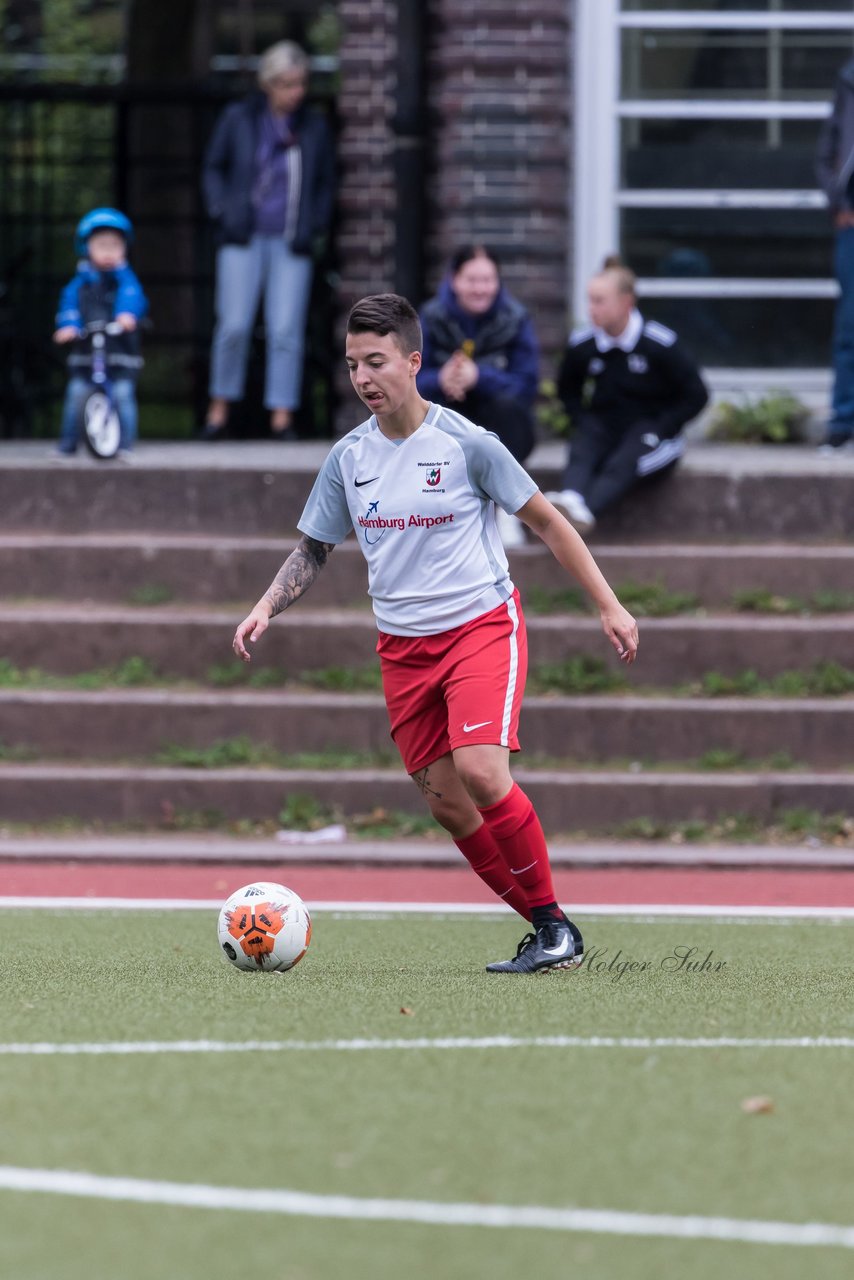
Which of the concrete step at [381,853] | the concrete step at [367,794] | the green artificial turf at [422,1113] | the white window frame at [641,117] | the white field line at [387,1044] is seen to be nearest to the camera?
the green artificial turf at [422,1113]

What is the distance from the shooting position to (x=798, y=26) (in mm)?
13562

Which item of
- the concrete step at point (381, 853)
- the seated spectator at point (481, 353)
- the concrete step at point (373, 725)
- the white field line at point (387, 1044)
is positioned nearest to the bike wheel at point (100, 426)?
the concrete step at point (373, 725)

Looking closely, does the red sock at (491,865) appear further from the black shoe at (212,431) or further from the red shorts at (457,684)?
the black shoe at (212,431)

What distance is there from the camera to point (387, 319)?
586cm

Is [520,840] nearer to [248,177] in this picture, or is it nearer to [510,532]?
[510,532]

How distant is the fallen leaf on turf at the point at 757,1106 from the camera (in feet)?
14.2

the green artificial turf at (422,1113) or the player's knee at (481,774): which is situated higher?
the player's knee at (481,774)

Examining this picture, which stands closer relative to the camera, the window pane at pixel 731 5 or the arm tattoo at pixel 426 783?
the arm tattoo at pixel 426 783

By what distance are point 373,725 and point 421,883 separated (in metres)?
1.48

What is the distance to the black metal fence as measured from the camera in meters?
A: 14.6

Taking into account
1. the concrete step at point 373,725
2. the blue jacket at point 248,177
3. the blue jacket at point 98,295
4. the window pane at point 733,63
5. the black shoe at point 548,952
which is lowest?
the concrete step at point 373,725

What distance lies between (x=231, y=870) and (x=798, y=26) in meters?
7.38

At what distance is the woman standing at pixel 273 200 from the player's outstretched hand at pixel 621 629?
735 centimetres

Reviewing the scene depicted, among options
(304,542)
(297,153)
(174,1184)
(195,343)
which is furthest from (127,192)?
(174,1184)
